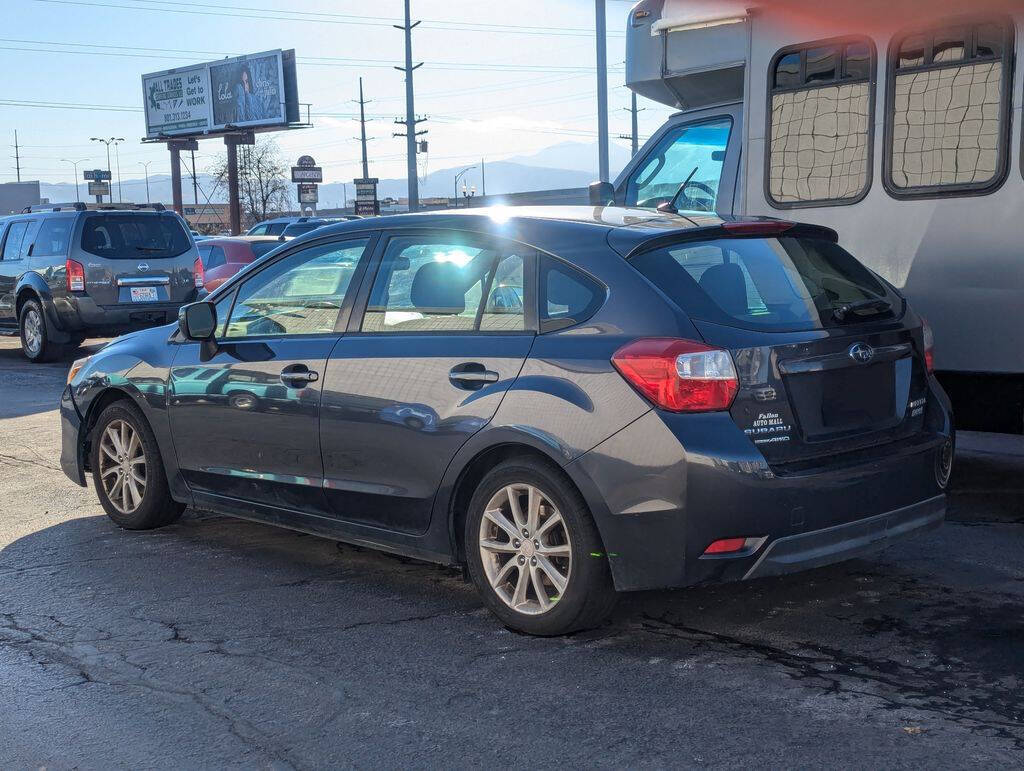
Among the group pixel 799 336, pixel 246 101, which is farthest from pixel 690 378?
pixel 246 101

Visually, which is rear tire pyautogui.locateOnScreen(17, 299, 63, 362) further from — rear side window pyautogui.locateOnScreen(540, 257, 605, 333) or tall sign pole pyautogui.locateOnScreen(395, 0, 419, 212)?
tall sign pole pyautogui.locateOnScreen(395, 0, 419, 212)

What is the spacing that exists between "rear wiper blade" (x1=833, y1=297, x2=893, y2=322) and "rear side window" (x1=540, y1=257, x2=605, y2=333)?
3.08 ft

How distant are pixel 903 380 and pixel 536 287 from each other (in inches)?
58.9

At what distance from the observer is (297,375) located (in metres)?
5.59

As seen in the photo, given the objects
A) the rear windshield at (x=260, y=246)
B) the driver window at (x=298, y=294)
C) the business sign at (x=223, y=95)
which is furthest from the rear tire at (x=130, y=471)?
the business sign at (x=223, y=95)

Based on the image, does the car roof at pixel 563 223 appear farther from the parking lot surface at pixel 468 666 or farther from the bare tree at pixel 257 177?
the bare tree at pixel 257 177

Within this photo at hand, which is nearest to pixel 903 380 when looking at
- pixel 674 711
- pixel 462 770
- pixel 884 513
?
pixel 884 513

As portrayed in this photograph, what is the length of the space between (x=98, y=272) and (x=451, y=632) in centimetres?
1176

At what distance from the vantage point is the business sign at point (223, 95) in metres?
62.6

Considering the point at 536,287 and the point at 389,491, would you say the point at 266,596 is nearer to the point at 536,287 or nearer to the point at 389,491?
the point at 389,491

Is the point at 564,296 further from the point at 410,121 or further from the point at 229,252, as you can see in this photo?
the point at 410,121

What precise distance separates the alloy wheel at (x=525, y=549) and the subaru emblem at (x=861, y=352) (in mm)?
1251

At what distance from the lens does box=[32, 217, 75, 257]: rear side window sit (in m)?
15.5

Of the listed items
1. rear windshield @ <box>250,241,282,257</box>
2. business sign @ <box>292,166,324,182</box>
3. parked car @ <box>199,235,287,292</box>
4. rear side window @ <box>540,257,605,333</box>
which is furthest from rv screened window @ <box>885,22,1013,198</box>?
business sign @ <box>292,166,324,182</box>
